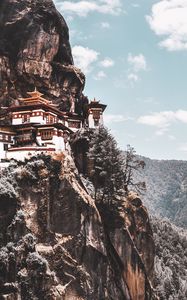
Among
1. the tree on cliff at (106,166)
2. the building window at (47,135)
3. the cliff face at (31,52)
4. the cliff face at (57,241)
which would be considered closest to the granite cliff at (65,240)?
the cliff face at (57,241)

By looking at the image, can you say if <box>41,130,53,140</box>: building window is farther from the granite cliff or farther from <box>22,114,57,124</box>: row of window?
the granite cliff

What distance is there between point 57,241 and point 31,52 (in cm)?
3762

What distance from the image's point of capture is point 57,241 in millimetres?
54875

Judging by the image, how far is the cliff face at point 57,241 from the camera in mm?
52406

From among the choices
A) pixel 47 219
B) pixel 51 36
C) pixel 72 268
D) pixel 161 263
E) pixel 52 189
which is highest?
pixel 51 36

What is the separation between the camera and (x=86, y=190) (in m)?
60.3

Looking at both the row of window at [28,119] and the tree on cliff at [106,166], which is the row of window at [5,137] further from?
the tree on cliff at [106,166]

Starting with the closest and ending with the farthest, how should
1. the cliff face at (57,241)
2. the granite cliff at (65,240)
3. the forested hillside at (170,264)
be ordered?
the cliff face at (57,241), the granite cliff at (65,240), the forested hillside at (170,264)

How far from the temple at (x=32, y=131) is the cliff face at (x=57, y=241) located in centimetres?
323

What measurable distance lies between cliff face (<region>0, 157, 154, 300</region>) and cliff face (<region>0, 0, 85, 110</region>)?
25415mm

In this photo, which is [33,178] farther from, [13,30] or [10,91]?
[13,30]

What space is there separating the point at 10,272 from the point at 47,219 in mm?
7276

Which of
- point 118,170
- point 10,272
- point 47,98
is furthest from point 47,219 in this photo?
point 47,98

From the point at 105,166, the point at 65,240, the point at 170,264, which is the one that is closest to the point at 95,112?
the point at 105,166
